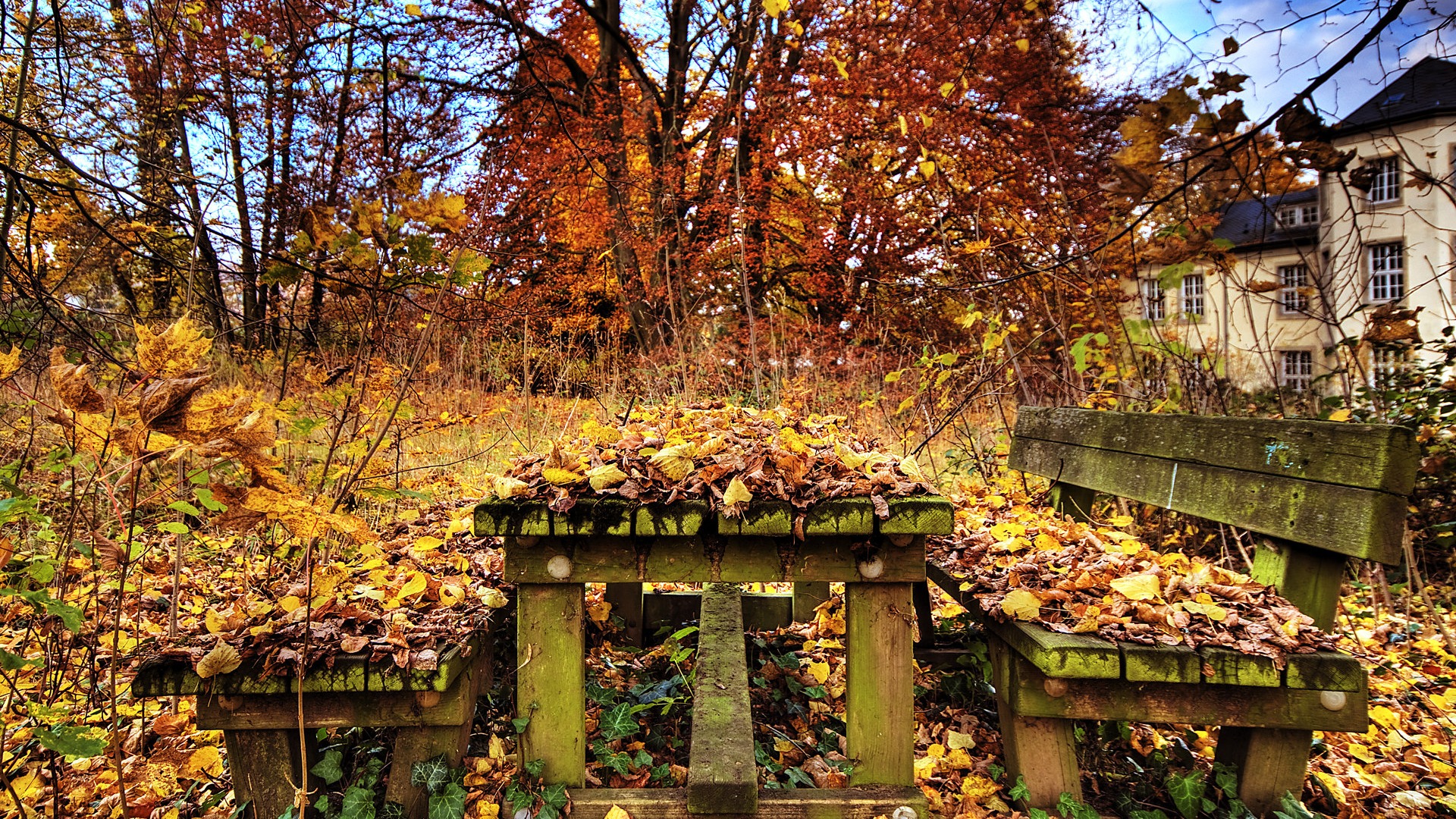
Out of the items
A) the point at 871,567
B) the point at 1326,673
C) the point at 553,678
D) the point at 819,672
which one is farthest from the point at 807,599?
the point at 1326,673

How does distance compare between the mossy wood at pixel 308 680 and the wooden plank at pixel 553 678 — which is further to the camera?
the wooden plank at pixel 553 678

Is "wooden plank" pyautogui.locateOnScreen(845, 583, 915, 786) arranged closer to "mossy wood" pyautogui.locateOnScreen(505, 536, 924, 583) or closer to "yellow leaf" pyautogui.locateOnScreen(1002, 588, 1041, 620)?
"mossy wood" pyautogui.locateOnScreen(505, 536, 924, 583)

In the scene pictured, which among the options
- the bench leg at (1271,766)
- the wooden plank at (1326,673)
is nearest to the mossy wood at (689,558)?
the wooden plank at (1326,673)

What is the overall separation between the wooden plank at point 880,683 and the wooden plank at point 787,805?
0.09 m

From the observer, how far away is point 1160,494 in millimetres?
2326

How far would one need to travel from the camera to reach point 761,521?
1461mm

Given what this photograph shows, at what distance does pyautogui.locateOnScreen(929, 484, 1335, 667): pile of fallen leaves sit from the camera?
1.53 meters

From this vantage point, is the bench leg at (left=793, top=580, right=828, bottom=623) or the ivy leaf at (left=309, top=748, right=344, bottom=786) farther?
the bench leg at (left=793, top=580, right=828, bottom=623)

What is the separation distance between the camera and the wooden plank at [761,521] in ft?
4.77

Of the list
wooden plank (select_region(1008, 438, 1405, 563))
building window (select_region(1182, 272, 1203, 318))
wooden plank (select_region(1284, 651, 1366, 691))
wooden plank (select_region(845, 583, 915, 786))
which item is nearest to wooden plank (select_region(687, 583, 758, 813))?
wooden plank (select_region(845, 583, 915, 786))

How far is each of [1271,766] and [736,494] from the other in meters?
1.38

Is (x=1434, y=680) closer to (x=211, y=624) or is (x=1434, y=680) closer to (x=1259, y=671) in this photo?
(x=1259, y=671)

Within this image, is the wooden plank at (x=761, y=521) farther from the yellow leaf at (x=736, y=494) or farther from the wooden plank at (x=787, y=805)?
the wooden plank at (x=787, y=805)

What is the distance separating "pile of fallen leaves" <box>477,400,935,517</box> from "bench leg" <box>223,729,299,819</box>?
712 mm
